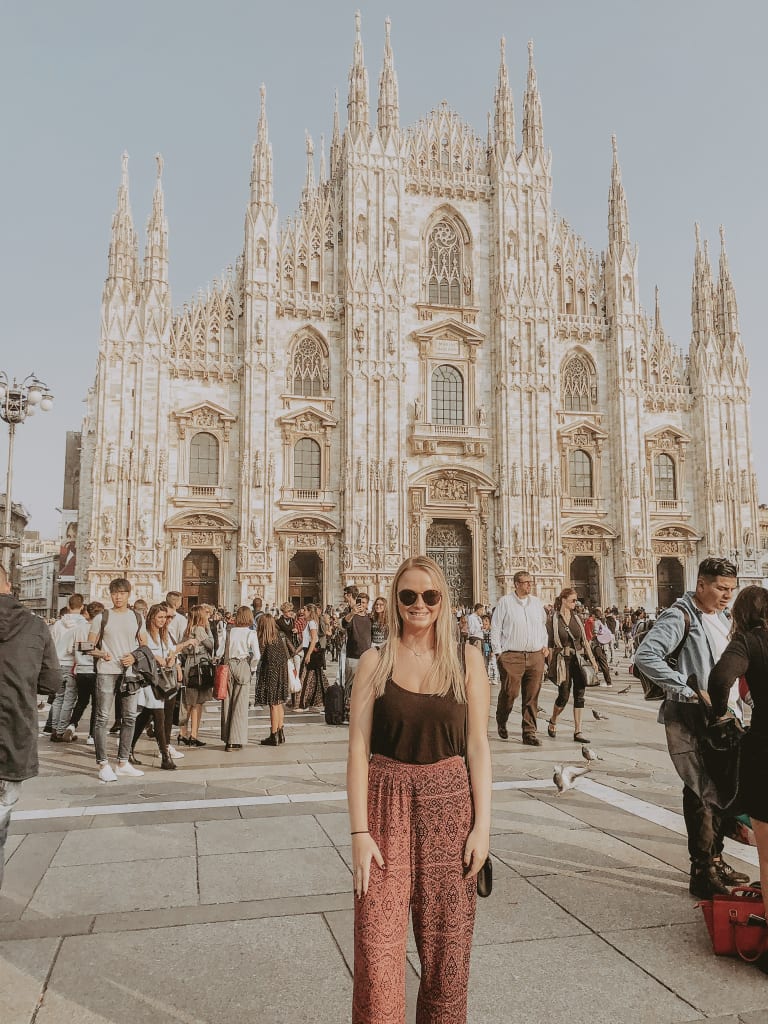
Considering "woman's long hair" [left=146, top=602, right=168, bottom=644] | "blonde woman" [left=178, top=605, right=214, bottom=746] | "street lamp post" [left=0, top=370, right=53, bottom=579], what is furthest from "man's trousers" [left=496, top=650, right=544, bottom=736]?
"street lamp post" [left=0, top=370, right=53, bottom=579]

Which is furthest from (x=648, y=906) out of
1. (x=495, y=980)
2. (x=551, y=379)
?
(x=551, y=379)

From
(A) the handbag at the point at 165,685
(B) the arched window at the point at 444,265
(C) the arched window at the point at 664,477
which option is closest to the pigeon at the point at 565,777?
(A) the handbag at the point at 165,685

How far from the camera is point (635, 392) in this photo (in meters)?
31.8

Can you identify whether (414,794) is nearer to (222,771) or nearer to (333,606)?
(222,771)

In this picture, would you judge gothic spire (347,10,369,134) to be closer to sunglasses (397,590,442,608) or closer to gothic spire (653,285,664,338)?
gothic spire (653,285,664,338)

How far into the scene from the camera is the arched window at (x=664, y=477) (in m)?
32.9

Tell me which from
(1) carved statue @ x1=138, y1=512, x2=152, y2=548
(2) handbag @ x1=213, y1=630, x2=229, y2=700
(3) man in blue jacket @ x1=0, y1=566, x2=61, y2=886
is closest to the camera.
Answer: (3) man in blue jacket @ x1=0, y1=566, x2=61, y2=886

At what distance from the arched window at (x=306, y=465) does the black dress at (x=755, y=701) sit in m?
26.2

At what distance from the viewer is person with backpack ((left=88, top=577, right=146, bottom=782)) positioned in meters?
7.48

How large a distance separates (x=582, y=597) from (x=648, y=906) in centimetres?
2861

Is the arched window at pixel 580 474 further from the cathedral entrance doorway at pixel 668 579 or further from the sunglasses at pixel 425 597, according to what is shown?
the sunglasses at pixel 425 597

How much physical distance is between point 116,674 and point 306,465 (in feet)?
73.0

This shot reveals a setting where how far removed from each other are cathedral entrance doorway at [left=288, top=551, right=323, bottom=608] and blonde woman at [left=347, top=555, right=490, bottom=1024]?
2648cm

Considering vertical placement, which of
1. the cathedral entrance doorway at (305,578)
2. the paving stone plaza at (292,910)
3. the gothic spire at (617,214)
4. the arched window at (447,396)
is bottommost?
the paving stone plaza at (292,910)
